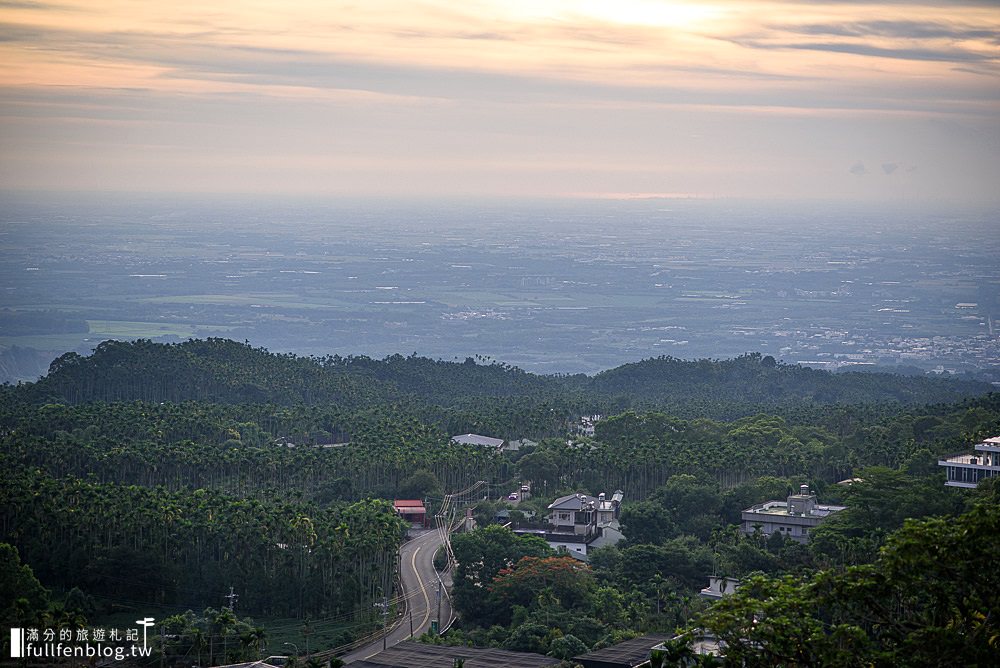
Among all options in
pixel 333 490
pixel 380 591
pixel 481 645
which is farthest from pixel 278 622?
pixel 333 490

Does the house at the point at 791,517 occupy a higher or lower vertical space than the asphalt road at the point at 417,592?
higher

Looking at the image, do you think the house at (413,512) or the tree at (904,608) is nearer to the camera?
the tree at (904,608)

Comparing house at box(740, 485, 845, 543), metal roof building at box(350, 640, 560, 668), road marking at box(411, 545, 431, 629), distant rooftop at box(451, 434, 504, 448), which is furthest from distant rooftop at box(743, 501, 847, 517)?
distant rooftop at box(451, 434, 504, 448)

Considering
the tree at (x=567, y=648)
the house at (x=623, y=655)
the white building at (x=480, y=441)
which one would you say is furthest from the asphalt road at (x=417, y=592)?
the white building at (x=480, y=441)

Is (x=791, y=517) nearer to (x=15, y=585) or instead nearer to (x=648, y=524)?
(x=648, y=524)

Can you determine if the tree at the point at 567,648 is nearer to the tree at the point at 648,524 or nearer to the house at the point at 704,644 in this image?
the house at the point at 704,644
